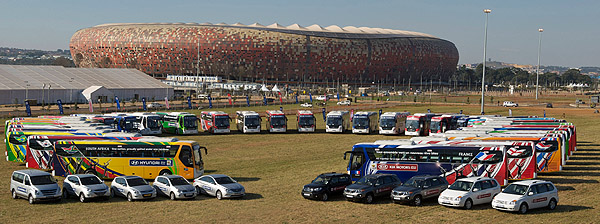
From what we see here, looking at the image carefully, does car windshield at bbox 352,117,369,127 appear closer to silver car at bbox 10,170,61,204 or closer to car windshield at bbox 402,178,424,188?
car windshield at bbox 402,178,424,188

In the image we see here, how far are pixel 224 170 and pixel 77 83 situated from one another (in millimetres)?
84399

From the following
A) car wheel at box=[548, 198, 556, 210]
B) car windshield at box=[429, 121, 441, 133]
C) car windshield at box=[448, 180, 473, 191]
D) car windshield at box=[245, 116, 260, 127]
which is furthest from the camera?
car windshield at box=[245, 116, 260, 127]

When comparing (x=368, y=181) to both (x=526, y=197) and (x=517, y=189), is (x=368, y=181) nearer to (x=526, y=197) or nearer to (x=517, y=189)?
(x=517, y=189)

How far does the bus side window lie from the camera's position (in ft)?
110

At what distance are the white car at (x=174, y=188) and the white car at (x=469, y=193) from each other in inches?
410

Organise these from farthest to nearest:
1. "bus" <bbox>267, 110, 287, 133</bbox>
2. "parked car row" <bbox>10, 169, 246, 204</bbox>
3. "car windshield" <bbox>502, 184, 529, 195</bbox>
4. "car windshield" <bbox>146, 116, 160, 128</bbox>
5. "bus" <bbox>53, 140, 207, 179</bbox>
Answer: "bus" <bbox>267, 110, 287, 133</bbox>
"car windshield" <bbox>146, 116, 160, 128</bbox>
"bus" <bbox>53, 140, 207, 179</bbox>
"parked car row" <bbox>10, 169, 246, 204</bbox>
"car windshield" <bbox>502, 184, 529, 195</bbox>

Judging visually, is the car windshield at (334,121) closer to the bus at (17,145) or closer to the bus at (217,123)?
the bus at (217,123)

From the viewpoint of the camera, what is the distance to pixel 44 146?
36.0m

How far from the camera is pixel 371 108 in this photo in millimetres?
103625

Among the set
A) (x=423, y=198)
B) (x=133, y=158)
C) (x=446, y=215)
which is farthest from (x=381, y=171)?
(x=133, y=158)

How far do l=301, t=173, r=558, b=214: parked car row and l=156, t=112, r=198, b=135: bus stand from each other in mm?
33382

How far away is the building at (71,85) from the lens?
340 ft


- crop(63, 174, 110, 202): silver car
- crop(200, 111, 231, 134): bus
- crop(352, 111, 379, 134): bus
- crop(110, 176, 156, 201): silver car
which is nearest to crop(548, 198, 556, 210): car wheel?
crop(110, 176, 156, 201): silver car

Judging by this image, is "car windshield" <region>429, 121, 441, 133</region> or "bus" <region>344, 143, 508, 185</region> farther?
"car windshield" <region>429, 121, 441, 133</region>
